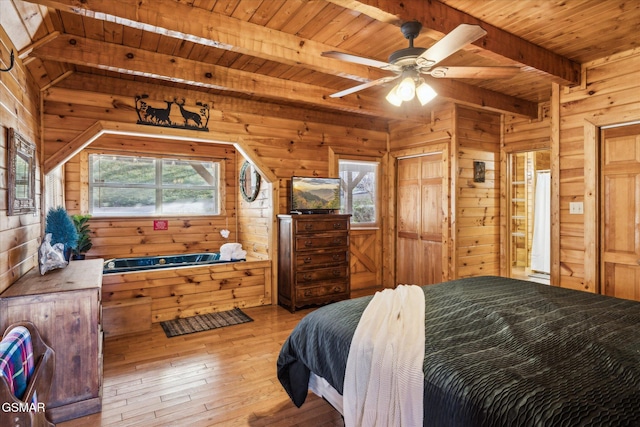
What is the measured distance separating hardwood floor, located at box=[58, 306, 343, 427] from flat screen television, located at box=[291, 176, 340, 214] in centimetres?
155

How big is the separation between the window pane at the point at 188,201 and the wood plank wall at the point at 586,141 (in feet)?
15.6

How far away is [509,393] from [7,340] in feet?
6.30

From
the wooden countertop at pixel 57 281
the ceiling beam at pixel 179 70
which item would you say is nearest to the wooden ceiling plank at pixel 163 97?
the ceiling beam at pixel 179 70

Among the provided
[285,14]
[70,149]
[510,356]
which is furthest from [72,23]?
[510,356]

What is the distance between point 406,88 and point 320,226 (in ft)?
7.74

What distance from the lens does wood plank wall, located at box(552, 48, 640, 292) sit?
3197 mm

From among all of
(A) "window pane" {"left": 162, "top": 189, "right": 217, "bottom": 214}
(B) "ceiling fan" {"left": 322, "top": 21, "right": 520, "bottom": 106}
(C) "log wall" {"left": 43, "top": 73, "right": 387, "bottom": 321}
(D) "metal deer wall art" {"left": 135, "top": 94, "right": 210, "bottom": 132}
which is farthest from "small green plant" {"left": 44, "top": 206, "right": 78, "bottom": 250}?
(A) "window pane" {"left": 162, "top": 189, "right": 217, "bottom": 214}

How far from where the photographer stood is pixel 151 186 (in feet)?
17.9

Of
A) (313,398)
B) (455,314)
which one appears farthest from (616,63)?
(313,398)

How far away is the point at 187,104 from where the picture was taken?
400 centimetres

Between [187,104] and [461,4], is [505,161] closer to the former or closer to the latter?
[461,4]

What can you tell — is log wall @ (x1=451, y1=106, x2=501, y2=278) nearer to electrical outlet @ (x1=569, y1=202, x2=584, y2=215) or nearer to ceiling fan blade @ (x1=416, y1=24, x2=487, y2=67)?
electrical outlet @ (x1=569, y1=202, x2=584, y2=215)

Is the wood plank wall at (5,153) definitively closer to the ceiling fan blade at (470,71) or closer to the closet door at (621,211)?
the ceiling fan blade at (470,71)

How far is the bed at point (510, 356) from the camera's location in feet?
3.63
